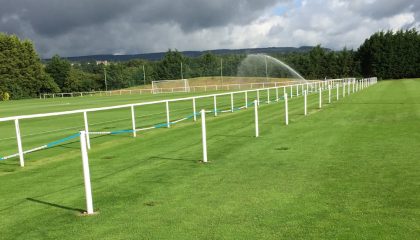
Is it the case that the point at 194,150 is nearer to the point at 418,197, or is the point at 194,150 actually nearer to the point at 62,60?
the point at 418,197

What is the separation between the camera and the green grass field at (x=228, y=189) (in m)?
5.12

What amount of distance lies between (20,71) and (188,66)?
38.2 m

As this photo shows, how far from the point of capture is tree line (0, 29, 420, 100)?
280 ft

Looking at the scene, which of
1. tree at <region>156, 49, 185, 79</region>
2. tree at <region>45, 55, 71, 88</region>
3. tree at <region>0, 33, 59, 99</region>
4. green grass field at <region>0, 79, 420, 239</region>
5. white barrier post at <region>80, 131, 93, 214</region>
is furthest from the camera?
tree at <region>156, 49, 185, 79</region>

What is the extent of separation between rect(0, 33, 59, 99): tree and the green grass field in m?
75.9

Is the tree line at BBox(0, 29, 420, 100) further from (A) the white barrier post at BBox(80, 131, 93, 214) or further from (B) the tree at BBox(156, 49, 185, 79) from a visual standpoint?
(A) the white barrier post at BBox(80, 131, 93, 214)

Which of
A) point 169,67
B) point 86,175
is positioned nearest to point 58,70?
point 169,67

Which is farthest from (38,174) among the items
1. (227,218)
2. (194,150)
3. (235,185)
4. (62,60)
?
(62,60)

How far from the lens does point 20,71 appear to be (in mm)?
85375

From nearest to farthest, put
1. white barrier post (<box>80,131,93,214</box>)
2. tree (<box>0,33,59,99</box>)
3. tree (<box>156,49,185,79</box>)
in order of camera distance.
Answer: white barrier post (<box>80,131,93,214</box>) < tree (<box>0,33,59,99</box>) < tree (<box>156,49,185,79</box>)

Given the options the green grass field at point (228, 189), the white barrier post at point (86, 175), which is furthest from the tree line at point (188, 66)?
the white barrier post at point (86, 175)

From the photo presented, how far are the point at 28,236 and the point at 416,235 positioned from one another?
4339mm

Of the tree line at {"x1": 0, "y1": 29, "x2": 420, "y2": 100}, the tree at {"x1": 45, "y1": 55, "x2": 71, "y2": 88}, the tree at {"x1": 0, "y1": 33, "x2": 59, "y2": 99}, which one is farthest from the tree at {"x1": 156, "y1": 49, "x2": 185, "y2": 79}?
the tree at {"x1": 0, "y1": 33, "x2": 59, "y2": 99}

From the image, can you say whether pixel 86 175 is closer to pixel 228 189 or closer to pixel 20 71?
pixel 228 189
